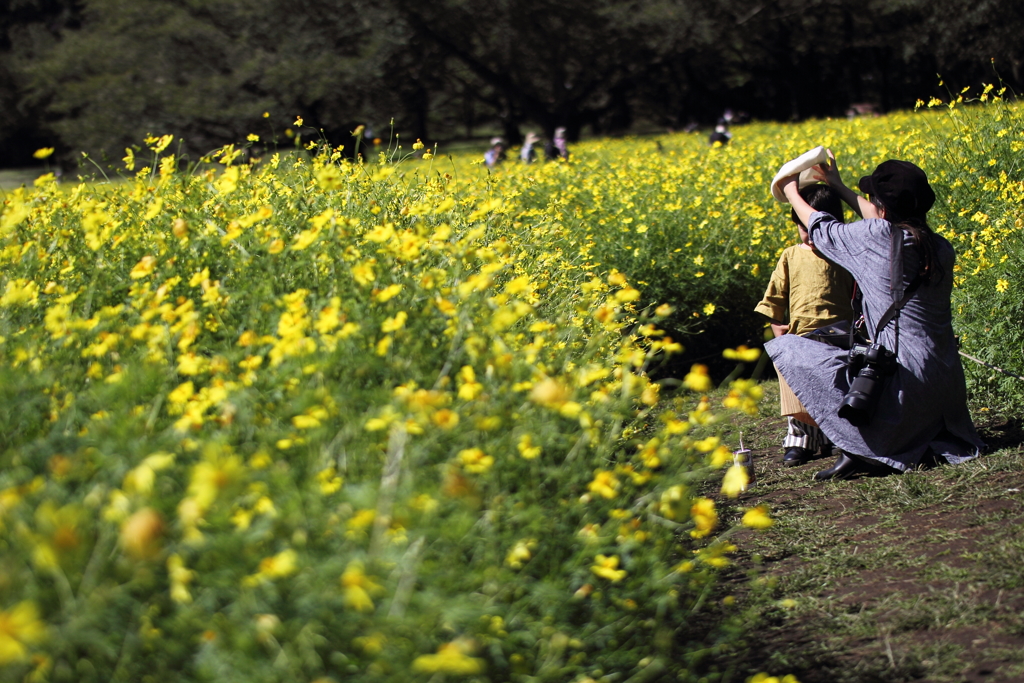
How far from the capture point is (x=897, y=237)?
3297 mm

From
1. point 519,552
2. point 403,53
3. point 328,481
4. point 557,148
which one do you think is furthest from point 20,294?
point 403,53

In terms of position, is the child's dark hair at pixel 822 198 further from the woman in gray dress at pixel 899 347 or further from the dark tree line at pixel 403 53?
the dark tree line at pixel 403 53

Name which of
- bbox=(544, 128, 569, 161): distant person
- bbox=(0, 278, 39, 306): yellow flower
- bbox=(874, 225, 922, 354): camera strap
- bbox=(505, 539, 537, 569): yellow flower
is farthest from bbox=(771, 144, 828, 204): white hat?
bbox=(544, 128, 569, 161): distant person

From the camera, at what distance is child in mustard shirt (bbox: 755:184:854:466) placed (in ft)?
12.6

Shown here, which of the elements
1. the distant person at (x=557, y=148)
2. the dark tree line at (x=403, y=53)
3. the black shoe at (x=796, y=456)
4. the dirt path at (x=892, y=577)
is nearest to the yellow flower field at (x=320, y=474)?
the dirt path at (x=892, y=577)

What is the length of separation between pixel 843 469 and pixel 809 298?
766 millimetres

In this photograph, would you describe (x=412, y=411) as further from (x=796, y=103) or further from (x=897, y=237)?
(x=796, y=103)

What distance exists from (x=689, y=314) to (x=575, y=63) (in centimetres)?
2495

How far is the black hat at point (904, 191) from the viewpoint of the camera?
134 inches

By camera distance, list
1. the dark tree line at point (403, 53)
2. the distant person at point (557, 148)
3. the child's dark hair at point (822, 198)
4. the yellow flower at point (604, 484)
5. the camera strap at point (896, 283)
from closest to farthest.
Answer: the yellow flower at point (604, 484) < the camera strap at point (896, 283) < the child's dark hair at point (822, 198) < the distant person at point (557, 148) < the dark tree line at point (403, 53)

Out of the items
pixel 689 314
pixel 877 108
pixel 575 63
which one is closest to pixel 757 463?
pixel 689 314

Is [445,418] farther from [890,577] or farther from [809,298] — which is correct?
[809,298]

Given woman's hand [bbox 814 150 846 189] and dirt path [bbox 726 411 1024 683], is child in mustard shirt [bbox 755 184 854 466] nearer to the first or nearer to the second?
woman's hand [bbox 814 150 846 189]

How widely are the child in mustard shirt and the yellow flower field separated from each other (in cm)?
97
